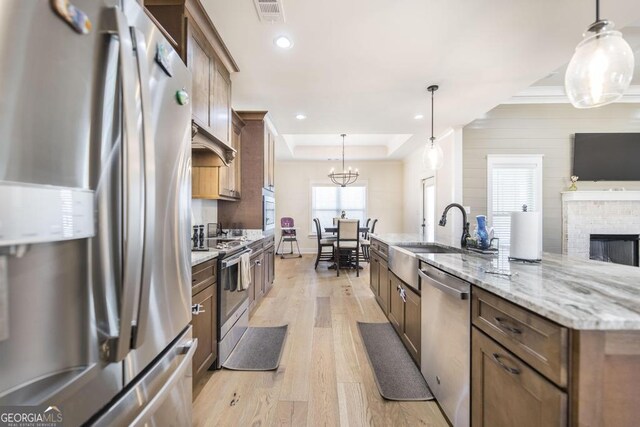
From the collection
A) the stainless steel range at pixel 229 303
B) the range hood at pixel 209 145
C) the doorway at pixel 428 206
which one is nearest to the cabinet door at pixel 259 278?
the stainless steel range at pixel 229 303

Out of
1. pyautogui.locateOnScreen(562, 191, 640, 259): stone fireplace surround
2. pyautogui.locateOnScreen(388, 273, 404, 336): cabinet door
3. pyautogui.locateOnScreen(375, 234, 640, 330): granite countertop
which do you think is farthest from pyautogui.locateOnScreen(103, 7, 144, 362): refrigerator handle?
pyautogui.locateOnScreen(562, 191, 640, 259): stone fireplace surround

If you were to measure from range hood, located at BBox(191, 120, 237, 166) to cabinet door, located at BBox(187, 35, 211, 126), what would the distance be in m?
0.09

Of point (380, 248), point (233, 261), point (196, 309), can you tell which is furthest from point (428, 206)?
point (196, 309)

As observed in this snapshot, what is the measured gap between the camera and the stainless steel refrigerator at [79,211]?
0.47 m

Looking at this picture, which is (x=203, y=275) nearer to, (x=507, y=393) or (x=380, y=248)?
(x=507, y=393)

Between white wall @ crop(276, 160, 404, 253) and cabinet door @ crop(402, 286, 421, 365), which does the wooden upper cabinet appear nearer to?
cabinet door @ crop(402, 286, 421, 365)

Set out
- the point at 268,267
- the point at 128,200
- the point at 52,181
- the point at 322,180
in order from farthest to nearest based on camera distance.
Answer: the point at 322,180, the point at 268,267, the point at 128,200, the point at 52,181

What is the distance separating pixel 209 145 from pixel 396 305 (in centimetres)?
232

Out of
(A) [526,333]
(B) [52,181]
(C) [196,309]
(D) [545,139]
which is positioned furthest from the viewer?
(D) [545,139]

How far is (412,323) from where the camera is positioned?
2150 mm

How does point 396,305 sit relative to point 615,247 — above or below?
below

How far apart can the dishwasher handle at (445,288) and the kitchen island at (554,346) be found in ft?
0.16

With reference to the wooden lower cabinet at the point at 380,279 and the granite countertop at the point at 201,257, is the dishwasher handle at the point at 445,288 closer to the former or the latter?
the wooden lower cabinet at the point at 380,279

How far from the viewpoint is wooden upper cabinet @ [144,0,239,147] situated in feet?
6.17
